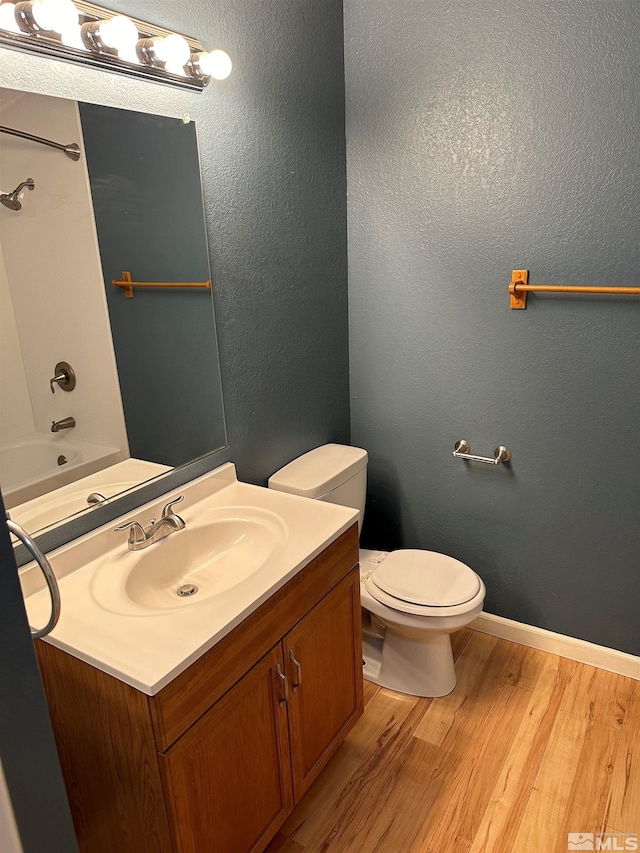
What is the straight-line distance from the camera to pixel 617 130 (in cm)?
181

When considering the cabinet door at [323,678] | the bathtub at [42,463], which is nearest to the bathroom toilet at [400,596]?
the cabinet door at [323,678]

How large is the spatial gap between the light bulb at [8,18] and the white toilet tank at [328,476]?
139cm

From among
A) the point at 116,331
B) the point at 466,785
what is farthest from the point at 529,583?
the point at 116,331

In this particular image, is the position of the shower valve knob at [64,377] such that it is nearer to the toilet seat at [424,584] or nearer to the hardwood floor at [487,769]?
the toilet seat at [424,584]

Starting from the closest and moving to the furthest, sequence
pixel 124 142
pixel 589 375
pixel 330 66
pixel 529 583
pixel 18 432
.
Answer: pixel 18 432 → pixel 124 142 → pixel 589 375 → pixel 330 66 → pixel 529 583

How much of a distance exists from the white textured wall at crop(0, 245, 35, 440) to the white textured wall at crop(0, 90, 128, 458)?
0.01m

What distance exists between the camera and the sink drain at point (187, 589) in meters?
1.58

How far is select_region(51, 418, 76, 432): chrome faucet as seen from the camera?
1.45 metres

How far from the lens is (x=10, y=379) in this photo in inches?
52.7

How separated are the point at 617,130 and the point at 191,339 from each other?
4.54 ft

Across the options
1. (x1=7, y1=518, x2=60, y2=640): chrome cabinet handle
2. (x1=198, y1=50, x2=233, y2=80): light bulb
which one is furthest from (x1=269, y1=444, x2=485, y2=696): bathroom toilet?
(x1=198, y1=50, x2=233, y2=80): light bulb

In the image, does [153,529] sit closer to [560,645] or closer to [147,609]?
[147,609]

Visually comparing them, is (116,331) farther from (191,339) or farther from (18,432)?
(18,432)
